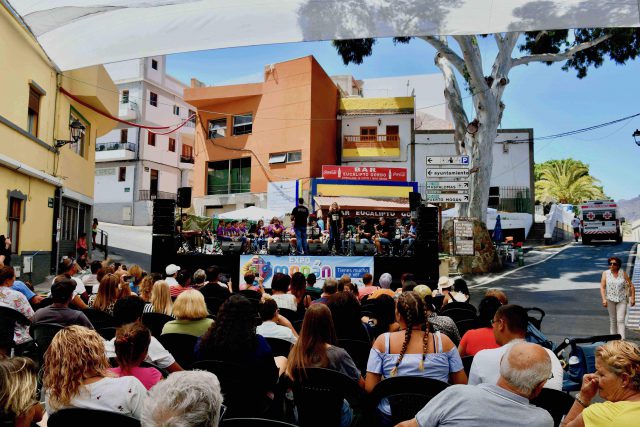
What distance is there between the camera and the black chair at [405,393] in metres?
2.80

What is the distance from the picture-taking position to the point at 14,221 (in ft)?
41.4

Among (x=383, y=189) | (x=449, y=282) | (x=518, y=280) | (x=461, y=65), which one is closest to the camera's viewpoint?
(x=449, y=282)

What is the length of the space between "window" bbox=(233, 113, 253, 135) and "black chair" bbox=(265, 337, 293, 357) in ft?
85.2

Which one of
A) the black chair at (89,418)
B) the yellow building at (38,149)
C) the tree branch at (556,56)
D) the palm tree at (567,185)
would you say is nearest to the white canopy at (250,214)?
the yellow building at (38,149)

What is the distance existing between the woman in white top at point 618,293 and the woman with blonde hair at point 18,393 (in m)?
9.26

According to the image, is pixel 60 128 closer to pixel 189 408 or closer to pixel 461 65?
pixel 461 65

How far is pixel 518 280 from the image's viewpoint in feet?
54.7

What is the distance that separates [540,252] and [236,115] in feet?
61.6

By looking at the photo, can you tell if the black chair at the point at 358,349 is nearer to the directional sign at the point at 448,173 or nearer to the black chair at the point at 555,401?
the black chair at the point at 555,401

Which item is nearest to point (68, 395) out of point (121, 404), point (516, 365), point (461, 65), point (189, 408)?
point (121, 404)

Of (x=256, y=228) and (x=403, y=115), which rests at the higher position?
(x=403, y=115)

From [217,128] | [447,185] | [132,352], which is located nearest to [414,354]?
[132,352]

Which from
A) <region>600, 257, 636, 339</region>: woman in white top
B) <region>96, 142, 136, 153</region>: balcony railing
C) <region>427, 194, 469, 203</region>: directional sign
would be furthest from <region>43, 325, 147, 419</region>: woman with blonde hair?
<region>96, 142, 136, 153</region>: balcony railing

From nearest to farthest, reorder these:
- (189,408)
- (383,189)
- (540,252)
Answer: (189,408) → (540,252) → (383,189)
